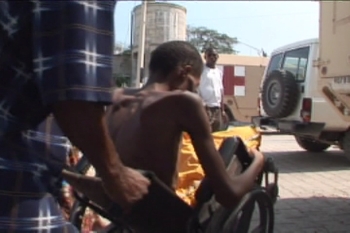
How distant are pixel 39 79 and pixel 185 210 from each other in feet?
3.42

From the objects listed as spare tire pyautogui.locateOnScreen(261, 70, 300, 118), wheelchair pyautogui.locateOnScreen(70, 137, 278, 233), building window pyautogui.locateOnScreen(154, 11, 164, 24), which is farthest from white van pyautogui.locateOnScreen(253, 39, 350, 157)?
building window pyautogui.locateOnScreen(154, 11, 164, 24)

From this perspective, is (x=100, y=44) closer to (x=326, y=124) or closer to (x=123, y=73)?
→ (x=326, y=124)

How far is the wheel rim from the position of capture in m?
7.26

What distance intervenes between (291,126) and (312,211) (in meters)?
2.82

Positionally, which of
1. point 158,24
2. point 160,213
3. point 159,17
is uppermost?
point 159,17

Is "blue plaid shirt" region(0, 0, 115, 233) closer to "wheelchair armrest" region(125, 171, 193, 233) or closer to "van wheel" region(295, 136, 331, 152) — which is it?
"wheelchair armrest" region(125, 171, 193, 233)

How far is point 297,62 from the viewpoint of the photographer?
7.50 m

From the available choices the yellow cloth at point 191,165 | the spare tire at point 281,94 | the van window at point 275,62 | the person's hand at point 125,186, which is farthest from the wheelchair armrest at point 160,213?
the van window at point 275,62

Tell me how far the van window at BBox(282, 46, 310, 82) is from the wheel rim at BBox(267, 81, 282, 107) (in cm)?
33

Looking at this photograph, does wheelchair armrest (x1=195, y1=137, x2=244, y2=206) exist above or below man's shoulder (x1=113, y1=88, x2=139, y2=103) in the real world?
below

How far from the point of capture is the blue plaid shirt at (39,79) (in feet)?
3.59

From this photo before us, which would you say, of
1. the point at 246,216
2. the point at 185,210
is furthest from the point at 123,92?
the point at 246,216

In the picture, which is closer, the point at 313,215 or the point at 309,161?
the point at 313,215

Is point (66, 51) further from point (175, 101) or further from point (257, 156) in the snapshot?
point (257, 156)
